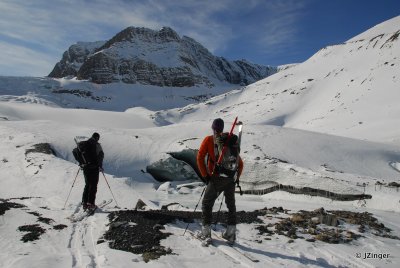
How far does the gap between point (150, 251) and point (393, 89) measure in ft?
184

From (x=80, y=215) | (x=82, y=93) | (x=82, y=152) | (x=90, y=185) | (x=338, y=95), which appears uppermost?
(x=82, y=93)

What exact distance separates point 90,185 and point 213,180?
5192 mm

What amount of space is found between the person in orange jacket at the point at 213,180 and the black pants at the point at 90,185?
451 cm

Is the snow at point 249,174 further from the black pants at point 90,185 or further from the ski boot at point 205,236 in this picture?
the black pants at point 90,185

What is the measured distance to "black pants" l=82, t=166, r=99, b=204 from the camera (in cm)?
1112

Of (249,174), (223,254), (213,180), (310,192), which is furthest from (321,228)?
(249,174)

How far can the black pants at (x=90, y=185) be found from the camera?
1112cm

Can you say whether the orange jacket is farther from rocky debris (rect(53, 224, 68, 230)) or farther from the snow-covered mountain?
the snow-covered mountain

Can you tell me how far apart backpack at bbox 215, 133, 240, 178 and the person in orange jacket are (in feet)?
0.22

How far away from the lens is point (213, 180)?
759cm

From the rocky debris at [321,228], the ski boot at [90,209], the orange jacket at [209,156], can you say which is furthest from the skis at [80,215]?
the rocky debris at [321,228]

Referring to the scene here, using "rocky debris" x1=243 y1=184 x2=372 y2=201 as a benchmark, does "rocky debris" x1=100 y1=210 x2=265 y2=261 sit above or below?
above

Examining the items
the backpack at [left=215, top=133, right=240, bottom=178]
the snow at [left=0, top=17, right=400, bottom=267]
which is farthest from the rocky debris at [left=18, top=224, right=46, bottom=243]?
the backpack at [left=215, top=133, right=240, bottom=178]

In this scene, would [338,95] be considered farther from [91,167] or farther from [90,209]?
[90,209]
